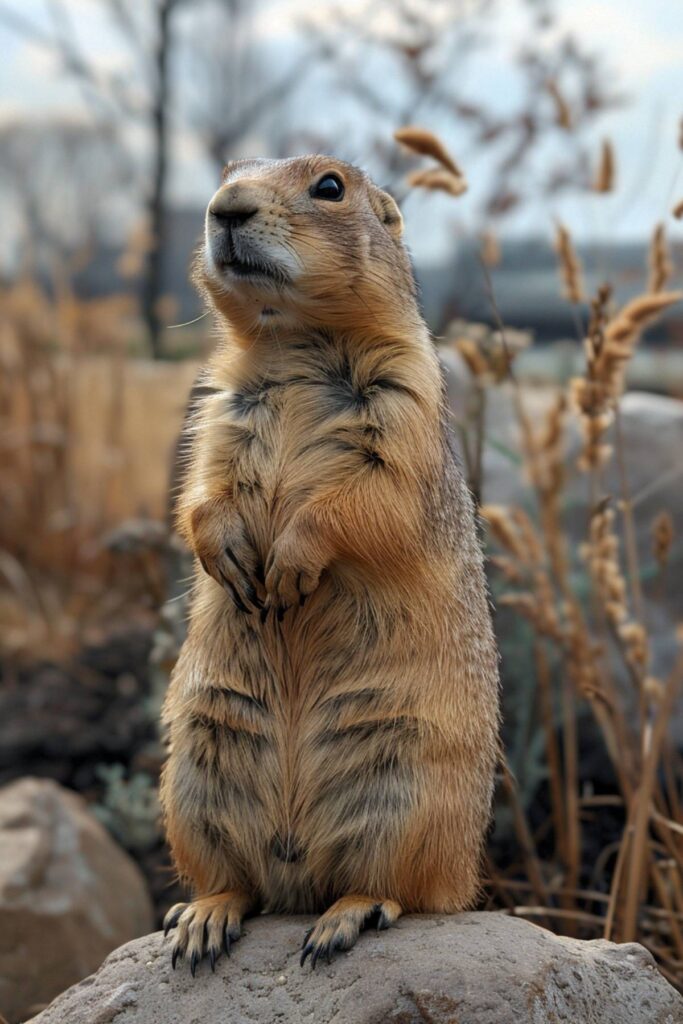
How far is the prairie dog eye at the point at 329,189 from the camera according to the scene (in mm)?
3000

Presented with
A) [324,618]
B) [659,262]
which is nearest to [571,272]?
[659,262]

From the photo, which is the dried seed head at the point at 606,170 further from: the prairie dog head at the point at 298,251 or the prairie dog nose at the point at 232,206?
the prairie dog nose at the point at 232,206

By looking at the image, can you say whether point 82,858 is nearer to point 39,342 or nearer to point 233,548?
point 233,548

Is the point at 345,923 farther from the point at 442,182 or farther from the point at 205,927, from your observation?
the point at 442,182

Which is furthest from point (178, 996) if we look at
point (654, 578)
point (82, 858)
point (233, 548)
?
point (654, 578)

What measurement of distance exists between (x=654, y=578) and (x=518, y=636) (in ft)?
3.60

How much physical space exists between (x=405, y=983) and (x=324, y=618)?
86 cm

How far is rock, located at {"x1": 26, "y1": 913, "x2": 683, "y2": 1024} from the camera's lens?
2.49m

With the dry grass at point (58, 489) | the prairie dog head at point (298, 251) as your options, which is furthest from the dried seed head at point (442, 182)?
the dry grass at point (58, 489)

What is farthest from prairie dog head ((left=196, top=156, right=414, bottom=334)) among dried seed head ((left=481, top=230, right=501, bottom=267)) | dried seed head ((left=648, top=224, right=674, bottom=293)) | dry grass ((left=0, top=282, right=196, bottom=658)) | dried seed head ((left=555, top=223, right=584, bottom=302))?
dry grass ((left=0, top=282, right=196, bottom=658))

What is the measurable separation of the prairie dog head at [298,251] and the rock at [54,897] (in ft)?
8.13

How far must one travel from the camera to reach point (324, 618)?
290cm

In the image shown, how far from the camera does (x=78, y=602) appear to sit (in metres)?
8.79

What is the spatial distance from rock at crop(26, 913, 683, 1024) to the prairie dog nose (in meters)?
1.73
